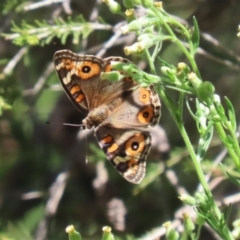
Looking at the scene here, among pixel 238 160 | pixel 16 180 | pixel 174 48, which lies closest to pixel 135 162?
pixel 238 160

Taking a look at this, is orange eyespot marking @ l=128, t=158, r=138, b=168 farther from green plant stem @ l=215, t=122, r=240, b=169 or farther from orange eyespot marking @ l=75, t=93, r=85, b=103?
green plant stem @ l=215, t=122, r=240, b=169

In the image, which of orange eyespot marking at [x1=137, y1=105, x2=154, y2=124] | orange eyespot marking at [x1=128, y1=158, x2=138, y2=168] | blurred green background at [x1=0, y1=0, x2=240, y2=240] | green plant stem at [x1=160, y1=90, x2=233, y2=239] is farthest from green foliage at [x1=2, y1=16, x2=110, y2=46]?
green plant stem at [x1=160, y1=90, x2=233, y2=239]

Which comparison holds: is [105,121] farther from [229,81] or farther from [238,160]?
[229,81]

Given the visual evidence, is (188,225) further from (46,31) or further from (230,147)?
(46,31)

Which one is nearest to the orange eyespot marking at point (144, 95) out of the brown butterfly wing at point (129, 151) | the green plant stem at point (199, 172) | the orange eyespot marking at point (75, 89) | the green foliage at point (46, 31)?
the brown butterfly wing at point (129, 151)

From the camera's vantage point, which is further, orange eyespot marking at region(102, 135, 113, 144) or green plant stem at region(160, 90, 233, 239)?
orange eyespot marking at region(102, 135, 113, 144)

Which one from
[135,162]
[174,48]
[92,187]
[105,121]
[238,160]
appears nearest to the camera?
[238,160]

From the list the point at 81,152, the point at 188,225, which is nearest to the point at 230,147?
the point at 188,225
